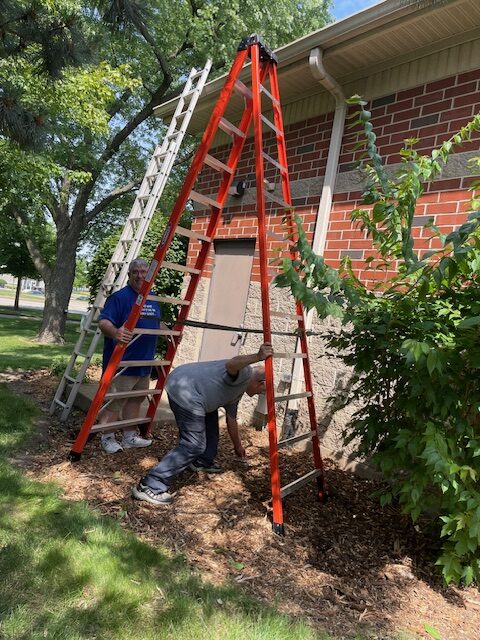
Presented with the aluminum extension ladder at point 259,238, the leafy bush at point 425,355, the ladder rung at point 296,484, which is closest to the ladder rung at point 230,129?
the aluminum extension ladder at point 259,238

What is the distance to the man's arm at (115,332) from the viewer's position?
155 inches

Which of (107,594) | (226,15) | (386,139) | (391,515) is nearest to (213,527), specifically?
(107,594)

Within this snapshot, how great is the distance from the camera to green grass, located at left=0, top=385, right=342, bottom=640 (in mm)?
2189

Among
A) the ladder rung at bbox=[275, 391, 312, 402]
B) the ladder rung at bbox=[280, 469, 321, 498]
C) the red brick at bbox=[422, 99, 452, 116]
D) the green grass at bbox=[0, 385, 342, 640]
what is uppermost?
the red brick at bbox=[422, 99, 452, 116]

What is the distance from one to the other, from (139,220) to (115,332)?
1.62m

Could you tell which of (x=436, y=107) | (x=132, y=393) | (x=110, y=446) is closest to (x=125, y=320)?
(x=132, y=393)

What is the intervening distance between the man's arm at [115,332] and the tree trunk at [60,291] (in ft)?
35.6

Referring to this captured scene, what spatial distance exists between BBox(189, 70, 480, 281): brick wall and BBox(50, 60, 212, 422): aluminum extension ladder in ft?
4.47

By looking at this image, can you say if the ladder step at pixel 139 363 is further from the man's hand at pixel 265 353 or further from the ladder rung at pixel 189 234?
the man's hand at pixel 265 353

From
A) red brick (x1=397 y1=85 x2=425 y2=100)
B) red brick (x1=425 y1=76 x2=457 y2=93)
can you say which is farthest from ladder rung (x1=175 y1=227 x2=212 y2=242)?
red brick (x1=425 y1=76 x2=457 y2=93)

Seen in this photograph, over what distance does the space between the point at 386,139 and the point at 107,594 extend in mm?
4489

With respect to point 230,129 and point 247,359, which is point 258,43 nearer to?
point 230,129

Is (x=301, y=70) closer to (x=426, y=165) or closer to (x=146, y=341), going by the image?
(x=426, y=165)

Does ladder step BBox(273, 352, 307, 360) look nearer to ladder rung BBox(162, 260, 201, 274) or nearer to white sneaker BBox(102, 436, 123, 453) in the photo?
ladder rung BBox(162, 260, 201, 274)
